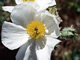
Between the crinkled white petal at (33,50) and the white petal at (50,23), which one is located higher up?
the white petal at (50,23)

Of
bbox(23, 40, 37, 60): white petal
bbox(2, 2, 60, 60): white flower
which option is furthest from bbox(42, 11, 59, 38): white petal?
bbox(23, 40, 37, 60): white petal

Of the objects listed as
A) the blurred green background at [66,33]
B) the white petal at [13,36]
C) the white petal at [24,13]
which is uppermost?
the white petal at [24,13]

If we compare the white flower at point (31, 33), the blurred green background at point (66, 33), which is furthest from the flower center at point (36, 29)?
the blurred green background at point (66, 33)

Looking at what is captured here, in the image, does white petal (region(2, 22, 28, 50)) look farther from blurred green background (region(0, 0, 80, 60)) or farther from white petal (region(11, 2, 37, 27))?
blurred green background (region(0, 0, 80, 60))

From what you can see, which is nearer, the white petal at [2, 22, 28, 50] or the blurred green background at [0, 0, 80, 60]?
the white petal at [2, 22, 28, 50]

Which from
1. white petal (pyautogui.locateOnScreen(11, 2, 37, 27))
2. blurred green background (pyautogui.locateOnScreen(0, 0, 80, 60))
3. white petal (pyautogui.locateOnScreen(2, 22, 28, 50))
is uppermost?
white petal (pyautogui.locateOnScreen(11, 2, 37, 27))

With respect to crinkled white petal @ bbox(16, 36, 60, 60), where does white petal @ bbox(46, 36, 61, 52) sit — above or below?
above

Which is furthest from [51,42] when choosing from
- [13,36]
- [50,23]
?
[13,36]

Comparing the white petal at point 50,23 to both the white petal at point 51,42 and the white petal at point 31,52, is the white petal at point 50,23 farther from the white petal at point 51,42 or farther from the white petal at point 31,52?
the white petal at point 31,52
